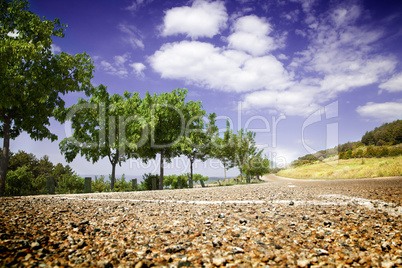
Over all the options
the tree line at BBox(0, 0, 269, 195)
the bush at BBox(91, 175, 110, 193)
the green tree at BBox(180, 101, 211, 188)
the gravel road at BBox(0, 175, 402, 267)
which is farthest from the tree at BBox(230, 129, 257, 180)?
the gravel road at BBox(0, 175, 402, 267)

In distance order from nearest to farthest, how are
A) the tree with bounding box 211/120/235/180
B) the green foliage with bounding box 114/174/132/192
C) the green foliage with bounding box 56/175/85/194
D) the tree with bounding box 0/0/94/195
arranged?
the tree with bounding box 0/0/94/195 < the green foliage with bounding box 56/175/85/194 < the green foliage with bounding box 114/174/132/192 < the tree with bounding box 211/120/235/180

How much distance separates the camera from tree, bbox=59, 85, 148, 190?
22656 millimetres

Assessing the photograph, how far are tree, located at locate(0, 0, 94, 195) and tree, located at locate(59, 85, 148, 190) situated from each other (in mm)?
4988

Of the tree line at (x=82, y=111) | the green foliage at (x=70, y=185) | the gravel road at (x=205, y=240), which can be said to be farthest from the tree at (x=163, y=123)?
the gravel road at (x=205, y=240)

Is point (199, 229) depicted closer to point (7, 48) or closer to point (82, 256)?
point (82, 256)

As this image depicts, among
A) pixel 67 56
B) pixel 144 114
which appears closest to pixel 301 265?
pixel 67 56

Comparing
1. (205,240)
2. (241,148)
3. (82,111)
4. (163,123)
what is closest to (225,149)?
(241,148)

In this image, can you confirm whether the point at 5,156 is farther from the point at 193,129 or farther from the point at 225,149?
the point at 225,149

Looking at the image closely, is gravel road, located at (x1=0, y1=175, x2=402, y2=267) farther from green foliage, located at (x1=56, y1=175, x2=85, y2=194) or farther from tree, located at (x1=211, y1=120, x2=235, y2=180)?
tree, located at (x1=211, y1=120, x2=235, y2=180)

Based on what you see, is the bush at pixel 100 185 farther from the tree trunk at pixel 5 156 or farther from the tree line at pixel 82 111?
the tree trunk at pixel 5 156

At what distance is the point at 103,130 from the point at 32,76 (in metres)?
9.25

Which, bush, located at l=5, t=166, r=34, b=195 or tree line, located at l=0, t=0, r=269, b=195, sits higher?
tree line, located at l=0, t=0, r=269, b=195

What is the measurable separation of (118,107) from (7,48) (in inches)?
467

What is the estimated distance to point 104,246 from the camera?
3104 mm
